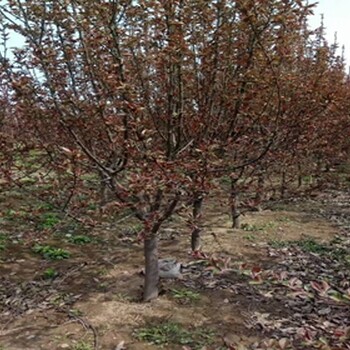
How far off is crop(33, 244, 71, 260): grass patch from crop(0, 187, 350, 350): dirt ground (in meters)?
0.09

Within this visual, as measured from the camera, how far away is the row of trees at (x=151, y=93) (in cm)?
364

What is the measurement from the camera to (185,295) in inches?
206

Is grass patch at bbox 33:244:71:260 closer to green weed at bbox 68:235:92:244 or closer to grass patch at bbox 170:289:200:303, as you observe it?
green weed at bbox 68:235:92:244

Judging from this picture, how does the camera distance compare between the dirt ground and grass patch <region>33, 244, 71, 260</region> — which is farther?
grass patch <region>33, 244, 71, 260</region>

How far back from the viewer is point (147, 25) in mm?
4020

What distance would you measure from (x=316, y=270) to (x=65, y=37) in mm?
4394

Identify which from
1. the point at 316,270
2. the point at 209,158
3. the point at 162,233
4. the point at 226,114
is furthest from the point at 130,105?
the point at 162,233

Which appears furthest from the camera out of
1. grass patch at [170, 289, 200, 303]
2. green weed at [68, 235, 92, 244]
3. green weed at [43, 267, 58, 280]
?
green weed at [68, 235, 92, 244]

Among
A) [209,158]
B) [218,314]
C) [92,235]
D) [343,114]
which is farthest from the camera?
[343,114]

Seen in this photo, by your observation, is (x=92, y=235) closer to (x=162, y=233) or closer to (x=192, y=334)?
(x=162, y=233)

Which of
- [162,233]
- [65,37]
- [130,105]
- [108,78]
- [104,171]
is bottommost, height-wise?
[162,233]

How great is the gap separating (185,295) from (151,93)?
2.38m

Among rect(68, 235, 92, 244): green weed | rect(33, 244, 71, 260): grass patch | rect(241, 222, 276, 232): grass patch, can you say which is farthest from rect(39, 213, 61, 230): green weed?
rect(241, 222, 276, 232): grass patch

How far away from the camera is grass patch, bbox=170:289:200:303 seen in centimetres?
515
